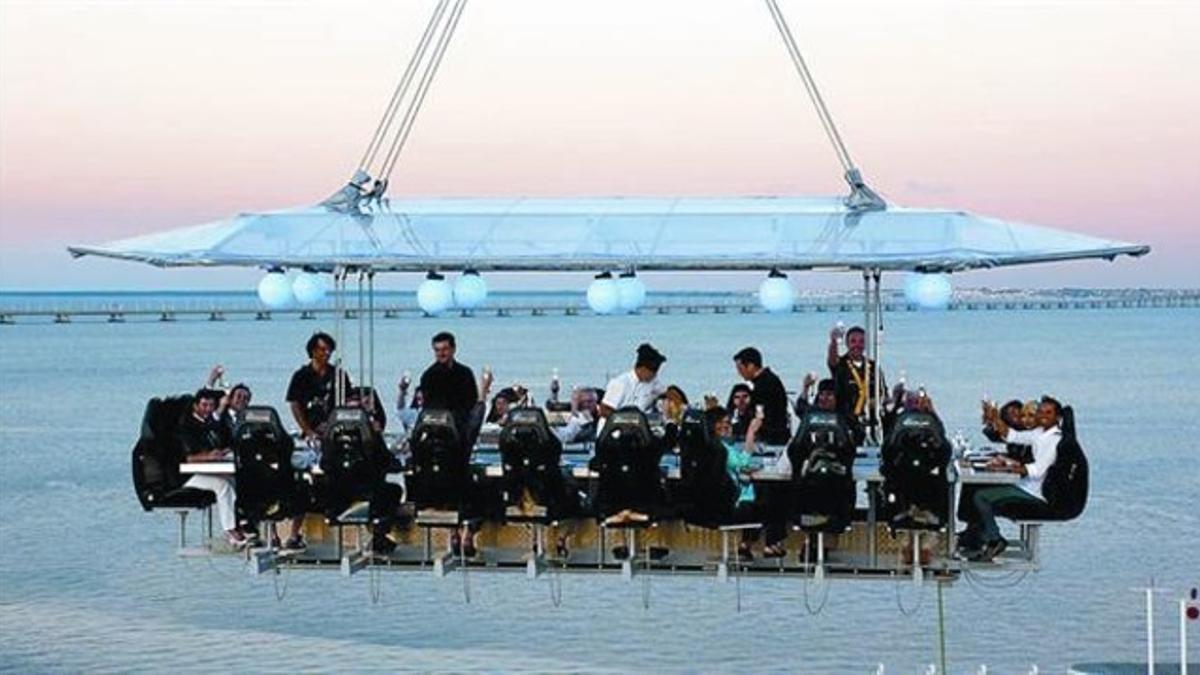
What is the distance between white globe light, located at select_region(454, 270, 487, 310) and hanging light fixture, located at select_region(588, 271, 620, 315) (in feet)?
3.31

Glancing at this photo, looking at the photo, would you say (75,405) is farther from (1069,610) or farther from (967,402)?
(1069,610)

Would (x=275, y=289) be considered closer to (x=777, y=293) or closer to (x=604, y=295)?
(x=604, y=295)

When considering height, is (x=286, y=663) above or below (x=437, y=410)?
below

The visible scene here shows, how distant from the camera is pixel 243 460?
46.7 feet

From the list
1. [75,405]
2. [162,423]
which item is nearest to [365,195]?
[162,423]

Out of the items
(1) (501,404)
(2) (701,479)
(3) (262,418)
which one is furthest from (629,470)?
(1) (501,404)

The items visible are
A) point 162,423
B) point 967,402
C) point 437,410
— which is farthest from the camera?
point 967,402

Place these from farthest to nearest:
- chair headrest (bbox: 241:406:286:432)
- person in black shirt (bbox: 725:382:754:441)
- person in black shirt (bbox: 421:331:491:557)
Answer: person in black shirt (bbox: 725:382:754:441) < person in black shirt (bbox: 421:331:491:557) < chair headrest (bbox: 241:406:286:432)

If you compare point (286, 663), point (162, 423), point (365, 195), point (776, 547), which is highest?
point (365, 195)

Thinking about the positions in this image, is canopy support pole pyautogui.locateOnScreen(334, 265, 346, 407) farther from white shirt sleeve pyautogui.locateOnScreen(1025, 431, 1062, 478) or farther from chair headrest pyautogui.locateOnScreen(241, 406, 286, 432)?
white shirt sleeve pyautogui.locateOnScreen(1025, 431, 1062, 478)

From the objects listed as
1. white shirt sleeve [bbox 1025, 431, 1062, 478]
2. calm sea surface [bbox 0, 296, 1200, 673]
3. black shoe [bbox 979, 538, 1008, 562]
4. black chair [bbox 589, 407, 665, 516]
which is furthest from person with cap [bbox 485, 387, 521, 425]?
calm sea surface [bbox 0, 296, 1200, 673]

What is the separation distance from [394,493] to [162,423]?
1.83m

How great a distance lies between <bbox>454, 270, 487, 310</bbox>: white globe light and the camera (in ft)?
50.9

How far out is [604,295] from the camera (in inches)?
582
